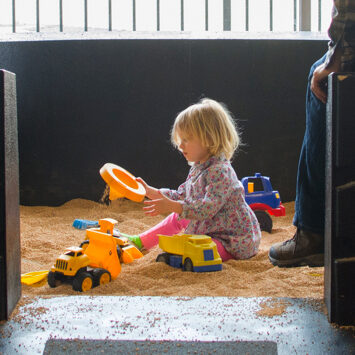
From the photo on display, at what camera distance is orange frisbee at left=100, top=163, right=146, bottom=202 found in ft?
6.97

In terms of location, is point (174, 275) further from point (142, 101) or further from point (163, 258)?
point (142, 101)

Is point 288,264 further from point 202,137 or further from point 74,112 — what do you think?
point 74,112

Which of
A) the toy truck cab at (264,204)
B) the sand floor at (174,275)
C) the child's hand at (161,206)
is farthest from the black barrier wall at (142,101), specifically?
the child's hand at (161,206)

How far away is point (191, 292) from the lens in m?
1.69

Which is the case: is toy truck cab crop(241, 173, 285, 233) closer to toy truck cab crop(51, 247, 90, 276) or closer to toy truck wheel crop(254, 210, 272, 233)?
toy truck wheel crop(254, 210, 272, 233)

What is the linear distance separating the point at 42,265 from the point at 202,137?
3.01ft

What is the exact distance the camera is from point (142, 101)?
12.3 ft

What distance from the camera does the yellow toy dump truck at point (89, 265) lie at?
5.99 ft

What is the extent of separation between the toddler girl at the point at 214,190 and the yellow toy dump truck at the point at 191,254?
0.40 ft

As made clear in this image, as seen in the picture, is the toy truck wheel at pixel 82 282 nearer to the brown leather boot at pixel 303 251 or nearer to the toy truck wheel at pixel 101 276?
the toy truck wheel at pixel 101 276

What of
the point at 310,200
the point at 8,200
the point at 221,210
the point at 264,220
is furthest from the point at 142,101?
the point at 8,200

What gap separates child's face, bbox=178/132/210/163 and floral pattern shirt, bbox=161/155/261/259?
40 mm

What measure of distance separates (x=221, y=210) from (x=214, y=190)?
0.42 ft

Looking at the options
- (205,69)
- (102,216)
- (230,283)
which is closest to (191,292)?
(230,283)
